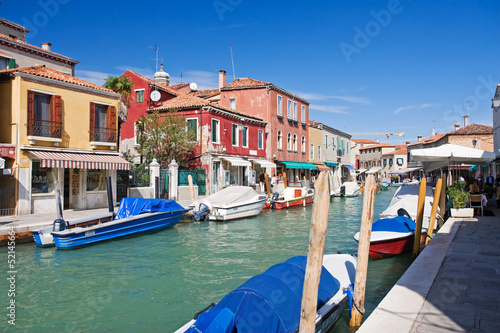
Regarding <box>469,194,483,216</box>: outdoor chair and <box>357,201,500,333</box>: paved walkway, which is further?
<box>469,194,483,216</box>: outdoor chair

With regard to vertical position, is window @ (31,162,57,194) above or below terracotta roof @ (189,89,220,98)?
below

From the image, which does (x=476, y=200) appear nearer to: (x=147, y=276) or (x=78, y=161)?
(x=147, y=276)

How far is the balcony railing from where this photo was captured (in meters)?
16.9

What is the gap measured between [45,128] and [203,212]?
23.3 feet

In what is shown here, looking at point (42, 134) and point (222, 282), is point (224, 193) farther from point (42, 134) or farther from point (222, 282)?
point (222, 282)

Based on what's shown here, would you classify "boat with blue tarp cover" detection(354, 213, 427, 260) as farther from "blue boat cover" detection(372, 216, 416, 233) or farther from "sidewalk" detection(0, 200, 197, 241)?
"sidewalk" detection(0, 200, 197, 241)

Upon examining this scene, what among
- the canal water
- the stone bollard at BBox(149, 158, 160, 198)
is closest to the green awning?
the stone bollard at BBox(149, 158, 160, 198)

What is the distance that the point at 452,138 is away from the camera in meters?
43.0

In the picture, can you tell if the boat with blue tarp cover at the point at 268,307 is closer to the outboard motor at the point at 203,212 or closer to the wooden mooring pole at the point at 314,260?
the wooden mooring pole at the point at 314,260

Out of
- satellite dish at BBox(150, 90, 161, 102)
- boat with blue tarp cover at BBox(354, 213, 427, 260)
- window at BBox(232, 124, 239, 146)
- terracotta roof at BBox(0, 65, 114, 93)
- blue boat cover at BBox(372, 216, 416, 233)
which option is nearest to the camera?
boat with blue tarp cover at BBox(354, 213, 427, 260)

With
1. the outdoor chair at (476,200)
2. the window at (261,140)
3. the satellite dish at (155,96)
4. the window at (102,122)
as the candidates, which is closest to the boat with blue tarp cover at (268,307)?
the outdoor chair at (476,200)

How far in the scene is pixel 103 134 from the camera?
17266 millimetres

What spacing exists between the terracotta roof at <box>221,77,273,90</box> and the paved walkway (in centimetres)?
2411

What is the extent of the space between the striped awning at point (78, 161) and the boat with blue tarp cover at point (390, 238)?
442 inches
